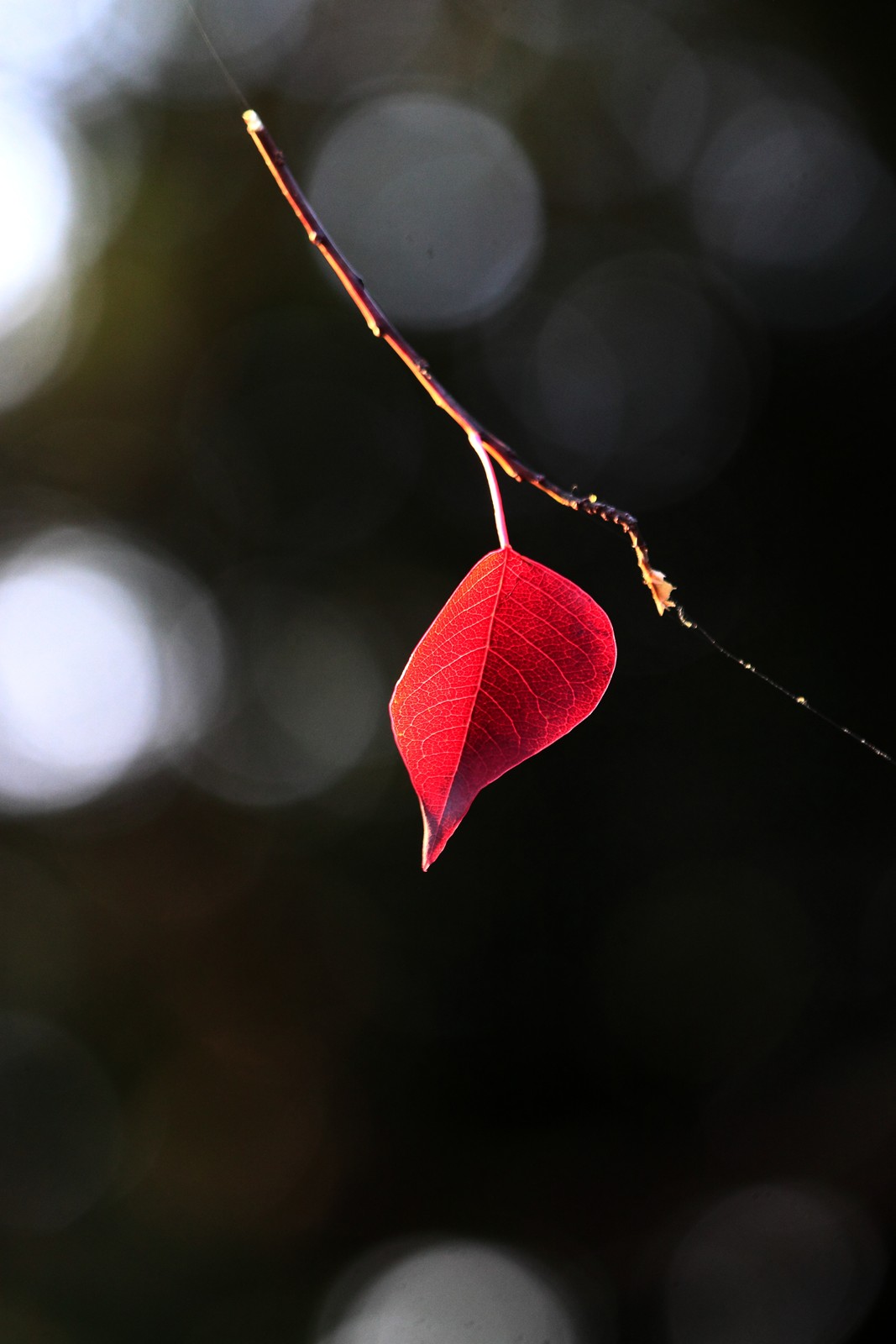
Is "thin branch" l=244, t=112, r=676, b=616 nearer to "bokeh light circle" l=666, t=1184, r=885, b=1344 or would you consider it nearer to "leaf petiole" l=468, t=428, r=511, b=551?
"leaf petiole" l=468, t=428, r=511, b=551

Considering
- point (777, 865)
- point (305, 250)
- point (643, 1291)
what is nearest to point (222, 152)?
point (305, 250)

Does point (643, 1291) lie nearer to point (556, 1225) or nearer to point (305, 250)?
point (556, 1225)

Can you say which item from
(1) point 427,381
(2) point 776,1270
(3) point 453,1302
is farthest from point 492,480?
(3) point 453,1302

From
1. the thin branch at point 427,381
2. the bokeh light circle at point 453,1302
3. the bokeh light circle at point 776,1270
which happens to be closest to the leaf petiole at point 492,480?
the thin branch at point 427,381

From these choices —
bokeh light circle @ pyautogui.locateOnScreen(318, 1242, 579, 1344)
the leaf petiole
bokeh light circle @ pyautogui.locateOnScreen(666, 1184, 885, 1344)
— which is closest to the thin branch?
the leaf petiole

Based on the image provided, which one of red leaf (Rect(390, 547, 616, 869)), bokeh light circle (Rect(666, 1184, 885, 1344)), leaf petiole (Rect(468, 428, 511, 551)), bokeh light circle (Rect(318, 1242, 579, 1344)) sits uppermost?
leaf petiole (Rect(468, 428, 511, 551))

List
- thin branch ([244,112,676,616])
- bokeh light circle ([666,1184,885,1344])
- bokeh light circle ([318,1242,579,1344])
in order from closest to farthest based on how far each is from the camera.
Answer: thin branch ([244,112,676,616]) → bokeh light circle ([666,1184,885,1344]) → bokeh light circle ([318,1242,579,1344])
